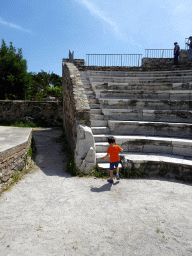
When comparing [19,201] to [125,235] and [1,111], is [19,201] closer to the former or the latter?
[125,235]

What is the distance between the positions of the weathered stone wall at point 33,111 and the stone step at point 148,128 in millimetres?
7372

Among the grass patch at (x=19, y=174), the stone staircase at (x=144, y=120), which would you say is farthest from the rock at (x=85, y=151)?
the grass patch at (x=19, y=174)

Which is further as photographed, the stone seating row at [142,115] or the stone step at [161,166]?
the stone seating row at [142,115]

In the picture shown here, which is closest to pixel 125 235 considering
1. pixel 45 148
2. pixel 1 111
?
pixel 45 148

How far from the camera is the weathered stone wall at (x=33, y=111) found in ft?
39.7

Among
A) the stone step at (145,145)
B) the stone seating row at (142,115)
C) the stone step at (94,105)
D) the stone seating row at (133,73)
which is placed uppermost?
the stone seating row at (133,73)

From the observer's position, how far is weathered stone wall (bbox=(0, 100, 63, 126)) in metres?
12.1

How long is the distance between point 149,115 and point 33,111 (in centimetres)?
866

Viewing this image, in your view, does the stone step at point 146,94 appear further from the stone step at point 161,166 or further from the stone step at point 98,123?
the stone step at point 161,166

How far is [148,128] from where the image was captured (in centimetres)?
544

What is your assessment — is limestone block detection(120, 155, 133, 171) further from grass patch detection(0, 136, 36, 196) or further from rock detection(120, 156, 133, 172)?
grass patch detection(0, 136, 36, 196)

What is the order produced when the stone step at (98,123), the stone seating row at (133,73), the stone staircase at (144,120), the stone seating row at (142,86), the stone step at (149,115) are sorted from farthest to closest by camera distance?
1. the stone seating row at (133,73)
2. the stone seating row at (142,86)
3. the stone step at (149,115)
4. the stone step at (98,123)
5. the stone staircase at (144,120)

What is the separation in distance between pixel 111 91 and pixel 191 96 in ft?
9.42

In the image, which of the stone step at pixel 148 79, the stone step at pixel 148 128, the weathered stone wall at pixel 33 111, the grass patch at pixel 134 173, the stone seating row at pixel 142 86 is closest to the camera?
the grass patch at pixel 134 173
